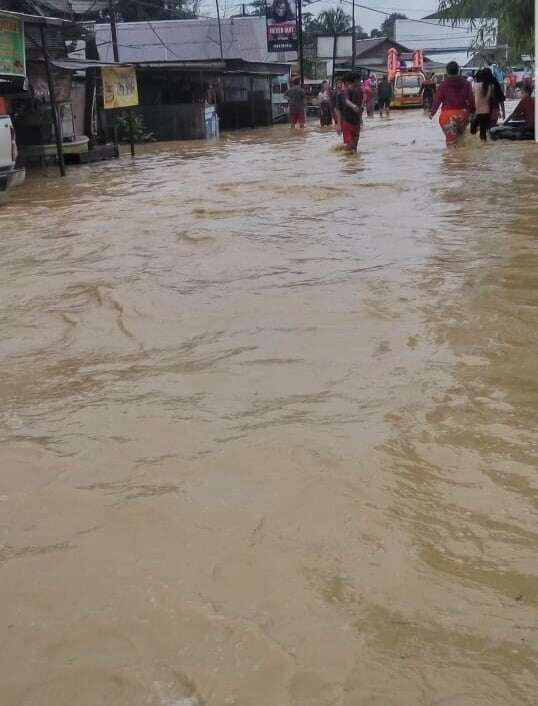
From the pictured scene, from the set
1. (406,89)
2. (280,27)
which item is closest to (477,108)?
(280,27)

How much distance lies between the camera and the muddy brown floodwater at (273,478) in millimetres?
2033

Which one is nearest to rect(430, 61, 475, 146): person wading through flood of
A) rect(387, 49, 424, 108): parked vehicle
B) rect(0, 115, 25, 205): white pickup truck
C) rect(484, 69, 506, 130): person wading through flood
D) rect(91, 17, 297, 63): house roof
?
rect(484, 69, 506, 130): person wading through flood

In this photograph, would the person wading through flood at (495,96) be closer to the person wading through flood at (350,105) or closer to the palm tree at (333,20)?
the person wading through flood at (350,105)

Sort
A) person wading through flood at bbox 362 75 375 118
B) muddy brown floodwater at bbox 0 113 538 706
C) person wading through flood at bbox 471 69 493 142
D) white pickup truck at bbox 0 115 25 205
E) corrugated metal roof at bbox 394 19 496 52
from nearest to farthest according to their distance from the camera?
muddy brown floodwater at bbox 0 113 538 706 → white pickup truck at bbox 0 115 25 205 → person wading through flood at bbox 471 69 493 142 → person wading through flood at bbox 362 75 375 118 → corrugated metal roof at bbox 394 19 496 52

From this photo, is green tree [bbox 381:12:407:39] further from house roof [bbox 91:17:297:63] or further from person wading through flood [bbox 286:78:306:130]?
person wading through flood [bbox 286:78:306:130]

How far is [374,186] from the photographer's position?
11.0m

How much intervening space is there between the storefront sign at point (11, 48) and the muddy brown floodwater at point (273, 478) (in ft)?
21.3

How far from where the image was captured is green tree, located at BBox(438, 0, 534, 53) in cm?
1142

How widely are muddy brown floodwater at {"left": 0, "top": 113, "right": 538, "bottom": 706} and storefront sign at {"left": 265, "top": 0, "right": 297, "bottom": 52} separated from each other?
31.2 meters

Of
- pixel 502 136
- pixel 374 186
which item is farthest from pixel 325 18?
pixel 374 186

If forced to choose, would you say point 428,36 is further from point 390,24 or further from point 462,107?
point 462,107

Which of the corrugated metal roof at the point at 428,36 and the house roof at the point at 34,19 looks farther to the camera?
the corrugated metal roof at the point at 428,36

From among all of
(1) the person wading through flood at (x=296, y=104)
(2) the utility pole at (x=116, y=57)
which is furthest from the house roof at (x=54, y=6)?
(1) the person wading through flood at (x=296, y=104)

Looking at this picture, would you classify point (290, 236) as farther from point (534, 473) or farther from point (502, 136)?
point (502, 136)
